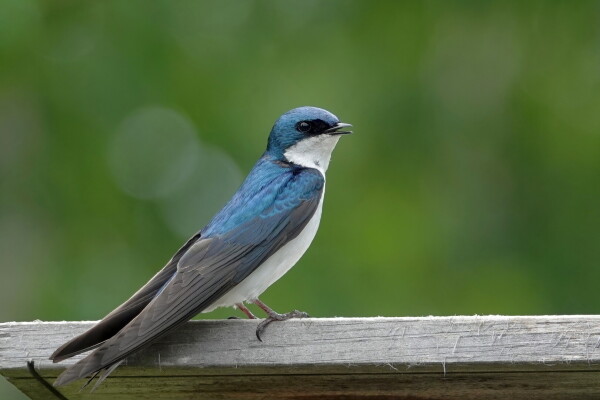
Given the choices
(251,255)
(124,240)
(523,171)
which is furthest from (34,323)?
(523,171)

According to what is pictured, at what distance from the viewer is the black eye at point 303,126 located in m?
3.24

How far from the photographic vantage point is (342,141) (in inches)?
205

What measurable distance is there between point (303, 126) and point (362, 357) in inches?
44.3

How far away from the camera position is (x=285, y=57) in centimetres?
545

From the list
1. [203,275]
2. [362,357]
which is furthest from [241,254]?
[362,357]

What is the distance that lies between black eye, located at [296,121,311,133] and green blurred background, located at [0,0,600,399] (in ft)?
5.20

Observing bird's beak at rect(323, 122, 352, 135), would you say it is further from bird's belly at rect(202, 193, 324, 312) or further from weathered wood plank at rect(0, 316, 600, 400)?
weathered wood plank at rect(0, 316, 600, 400)

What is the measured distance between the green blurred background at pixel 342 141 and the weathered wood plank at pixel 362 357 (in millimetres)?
2323

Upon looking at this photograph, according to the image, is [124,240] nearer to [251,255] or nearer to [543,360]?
[251,255]

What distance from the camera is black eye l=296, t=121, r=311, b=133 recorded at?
3240 millimetres

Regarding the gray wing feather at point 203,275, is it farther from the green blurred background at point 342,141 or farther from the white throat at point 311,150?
the green blurred background at point 342,141

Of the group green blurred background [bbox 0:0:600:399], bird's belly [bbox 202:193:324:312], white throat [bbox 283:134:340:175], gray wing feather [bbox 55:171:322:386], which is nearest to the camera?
gray wing feather [bbox 55:171:322:386]

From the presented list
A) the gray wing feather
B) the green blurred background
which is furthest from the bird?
the green blurred background

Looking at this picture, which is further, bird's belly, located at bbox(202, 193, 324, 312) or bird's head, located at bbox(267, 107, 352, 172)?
bird's head, located at bbox(267, 107, 352, 172)
